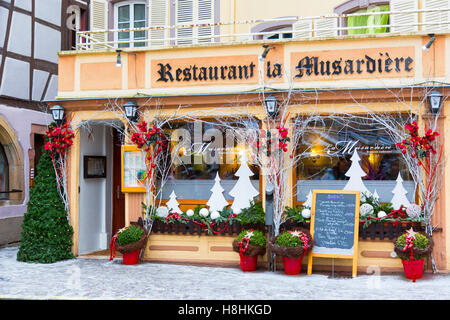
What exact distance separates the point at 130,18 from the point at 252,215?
5876 millimetres

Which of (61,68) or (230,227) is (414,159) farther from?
(61,68)

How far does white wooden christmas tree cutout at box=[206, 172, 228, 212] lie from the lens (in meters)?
9.10

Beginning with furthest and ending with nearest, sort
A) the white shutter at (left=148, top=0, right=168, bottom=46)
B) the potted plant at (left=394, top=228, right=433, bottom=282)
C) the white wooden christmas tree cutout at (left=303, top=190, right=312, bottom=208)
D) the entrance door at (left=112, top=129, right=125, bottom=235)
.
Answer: the white shutter at (left=148, top=0, right=168, bottom=46) → the entrance door at (left=112, top=129, right=125, bottom=235) → the white wooden christmas tree cutout at (left=303, top=190, right=312, bottom=208) → the potted plant at (left=394, top=228, right=433, bottom=282)

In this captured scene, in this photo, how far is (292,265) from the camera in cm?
790

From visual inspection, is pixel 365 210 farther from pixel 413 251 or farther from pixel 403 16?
pixel 403 16

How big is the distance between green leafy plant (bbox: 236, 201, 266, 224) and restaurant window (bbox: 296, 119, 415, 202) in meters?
0.73

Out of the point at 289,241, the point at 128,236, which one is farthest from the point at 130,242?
the point at 289,241

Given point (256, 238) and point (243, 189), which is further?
point (243, 189)

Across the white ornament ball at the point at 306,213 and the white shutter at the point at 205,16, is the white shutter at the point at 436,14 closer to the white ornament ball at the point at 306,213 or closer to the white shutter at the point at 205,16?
the white ornament ball at the point at 306,213

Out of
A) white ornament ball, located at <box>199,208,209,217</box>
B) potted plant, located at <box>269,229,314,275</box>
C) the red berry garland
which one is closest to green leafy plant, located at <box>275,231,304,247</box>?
potted plant, located at <box>269,229,314,275</box>

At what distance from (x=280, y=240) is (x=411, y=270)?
1956mm

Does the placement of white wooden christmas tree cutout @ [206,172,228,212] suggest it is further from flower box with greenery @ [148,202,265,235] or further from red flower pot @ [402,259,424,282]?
red flower pot @ [402,259,424,282]

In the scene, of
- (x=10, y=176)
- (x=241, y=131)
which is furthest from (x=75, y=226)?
(x=241, y=131)

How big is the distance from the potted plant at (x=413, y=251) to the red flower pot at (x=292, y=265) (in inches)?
57.3
